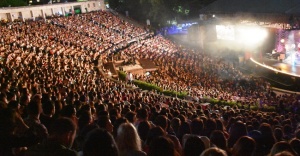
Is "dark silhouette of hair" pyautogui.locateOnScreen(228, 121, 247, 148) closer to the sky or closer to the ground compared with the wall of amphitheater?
closer to the ground

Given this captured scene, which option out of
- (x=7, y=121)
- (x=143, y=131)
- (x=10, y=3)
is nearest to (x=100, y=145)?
(x=7, y=121)

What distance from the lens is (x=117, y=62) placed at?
115 ft

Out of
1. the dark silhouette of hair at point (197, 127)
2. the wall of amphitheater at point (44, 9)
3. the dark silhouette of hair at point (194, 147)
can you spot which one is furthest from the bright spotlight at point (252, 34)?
the dark silhouette of hair at point (194, 147)

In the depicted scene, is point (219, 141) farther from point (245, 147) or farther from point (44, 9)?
point (44, 9)

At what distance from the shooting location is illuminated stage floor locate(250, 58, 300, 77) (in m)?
29.5

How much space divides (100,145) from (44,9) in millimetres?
50088

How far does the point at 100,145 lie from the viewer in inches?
138

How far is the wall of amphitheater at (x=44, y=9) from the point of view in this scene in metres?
44.7

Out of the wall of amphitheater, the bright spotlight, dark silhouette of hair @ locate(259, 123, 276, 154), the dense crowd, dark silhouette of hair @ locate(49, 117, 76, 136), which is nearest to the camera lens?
dark silhouette of hair @ locate(49, 117, 76, 136)

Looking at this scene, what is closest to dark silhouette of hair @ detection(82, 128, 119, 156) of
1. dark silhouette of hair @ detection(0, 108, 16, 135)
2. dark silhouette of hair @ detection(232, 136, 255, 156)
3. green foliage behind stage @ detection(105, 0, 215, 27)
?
dark silhouette of hair @ detection(0, 108, 16, 135)

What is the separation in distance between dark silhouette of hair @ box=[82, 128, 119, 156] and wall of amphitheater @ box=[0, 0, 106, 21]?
43.8 m

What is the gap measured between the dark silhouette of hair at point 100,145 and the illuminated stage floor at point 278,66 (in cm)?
2721

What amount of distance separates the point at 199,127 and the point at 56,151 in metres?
3.64

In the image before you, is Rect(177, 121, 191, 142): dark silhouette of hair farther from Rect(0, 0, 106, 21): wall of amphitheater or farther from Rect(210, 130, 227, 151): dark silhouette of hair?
Rect(0, 0, 106, 21): wall of amphitheater
